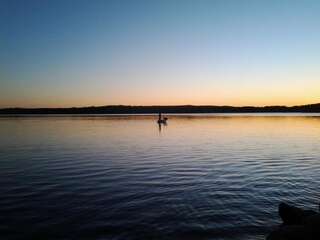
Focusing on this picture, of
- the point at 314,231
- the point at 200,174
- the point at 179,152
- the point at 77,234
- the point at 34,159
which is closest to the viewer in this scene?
the point at 314,231

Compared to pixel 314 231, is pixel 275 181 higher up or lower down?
lower down

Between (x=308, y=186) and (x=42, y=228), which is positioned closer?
(x=42, y=228)

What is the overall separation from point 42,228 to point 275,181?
1397 cm

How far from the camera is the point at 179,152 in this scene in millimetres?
36031

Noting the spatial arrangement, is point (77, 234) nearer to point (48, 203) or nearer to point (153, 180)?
point (48, 203)

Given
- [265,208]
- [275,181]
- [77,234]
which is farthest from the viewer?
[275,181]

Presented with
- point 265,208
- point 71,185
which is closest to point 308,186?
point 265,208

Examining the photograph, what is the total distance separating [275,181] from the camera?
20812 mm

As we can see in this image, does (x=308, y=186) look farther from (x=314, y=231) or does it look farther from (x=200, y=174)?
(x=314, y=231)

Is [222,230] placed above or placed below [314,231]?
below

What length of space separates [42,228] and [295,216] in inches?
349

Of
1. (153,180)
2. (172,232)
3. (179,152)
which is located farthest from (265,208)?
(179,152)

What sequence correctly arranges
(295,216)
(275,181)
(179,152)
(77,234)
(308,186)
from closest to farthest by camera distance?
1. (295,216)
2. (77,234)
3. (308,186)
4. (275,181)
5. (179,152)

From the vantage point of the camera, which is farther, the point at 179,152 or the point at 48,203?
the point at 179,152
